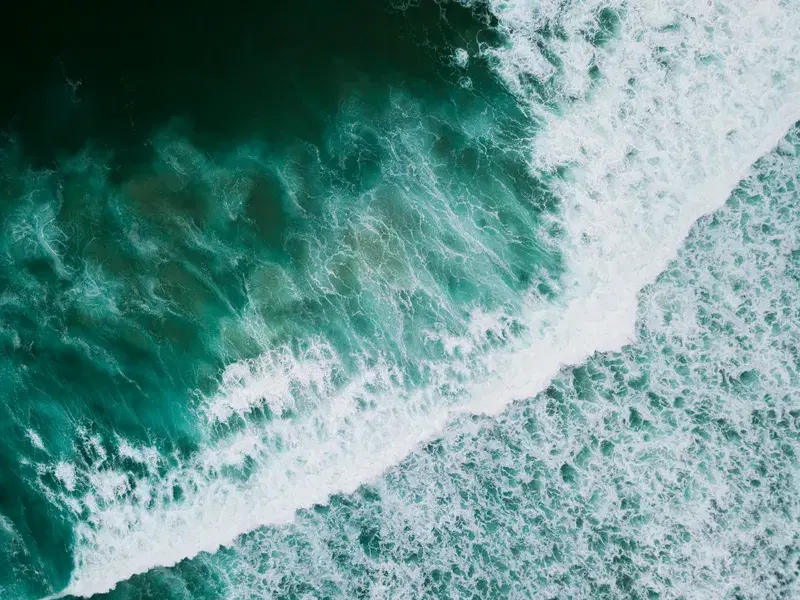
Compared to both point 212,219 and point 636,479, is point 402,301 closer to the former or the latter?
point 212,219

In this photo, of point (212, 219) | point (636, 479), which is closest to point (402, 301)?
point (212, 219)

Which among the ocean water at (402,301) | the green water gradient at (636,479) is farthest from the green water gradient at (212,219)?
the green water gradient at (636,479)

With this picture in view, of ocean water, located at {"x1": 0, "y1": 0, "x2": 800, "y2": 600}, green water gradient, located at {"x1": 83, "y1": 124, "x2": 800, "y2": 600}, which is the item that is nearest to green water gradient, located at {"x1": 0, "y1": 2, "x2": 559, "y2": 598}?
ocean water, located at {"x1": 0, "y1": 0, "x2": 800, "y2": 600}

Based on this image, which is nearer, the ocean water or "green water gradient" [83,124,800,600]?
"green water gradient" [83,124,800,600]

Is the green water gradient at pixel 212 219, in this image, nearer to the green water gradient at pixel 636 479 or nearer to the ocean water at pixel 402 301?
the ocean water at pixel 402 301

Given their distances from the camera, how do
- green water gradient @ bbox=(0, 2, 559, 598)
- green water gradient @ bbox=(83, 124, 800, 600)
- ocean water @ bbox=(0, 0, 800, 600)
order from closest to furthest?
green water gradient @ bbox=(83, 124, 800, 600) < ocean water @ bbox=(0, 0, 800, 600) < green water gradient @ bbox=(0, 2, 559, 598)

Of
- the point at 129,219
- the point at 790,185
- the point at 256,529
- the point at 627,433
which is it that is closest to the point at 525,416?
the point at 627,433

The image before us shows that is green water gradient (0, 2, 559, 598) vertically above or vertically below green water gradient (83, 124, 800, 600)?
above

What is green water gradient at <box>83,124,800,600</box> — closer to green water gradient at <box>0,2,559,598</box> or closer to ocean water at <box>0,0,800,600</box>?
ocean water at <box>0,0,800,600</box>

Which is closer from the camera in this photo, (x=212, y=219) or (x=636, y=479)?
(x=636, y=479)
